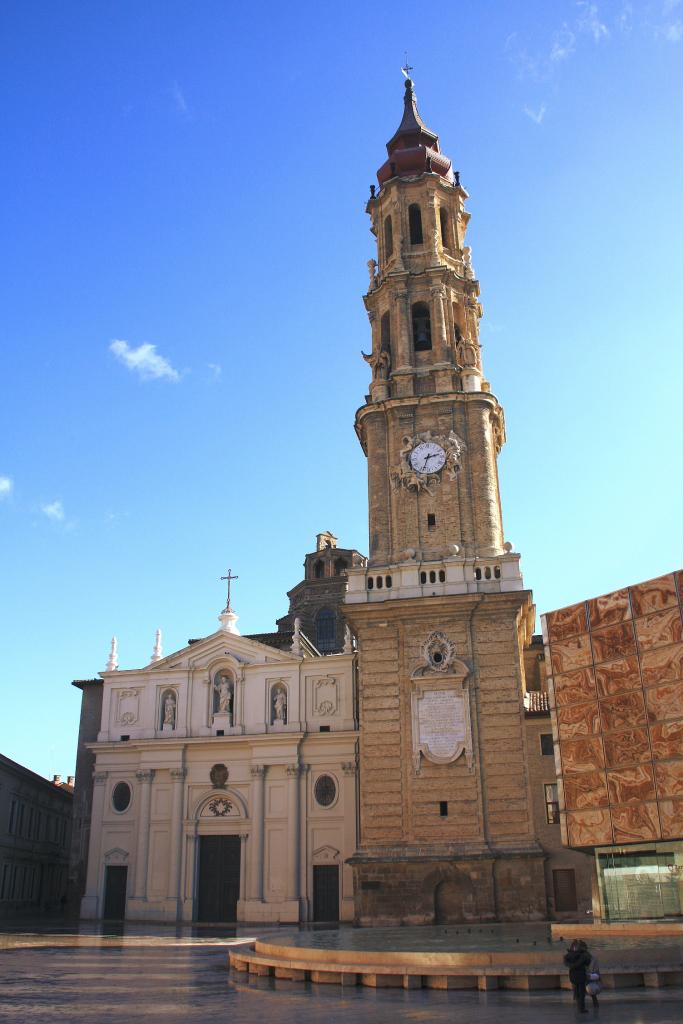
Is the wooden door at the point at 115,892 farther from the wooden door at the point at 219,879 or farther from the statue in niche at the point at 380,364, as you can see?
the statue in niche at the point at 380,364

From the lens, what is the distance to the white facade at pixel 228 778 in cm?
3912

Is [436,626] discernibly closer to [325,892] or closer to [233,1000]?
[325,892]

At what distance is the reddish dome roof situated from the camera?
4566 cm

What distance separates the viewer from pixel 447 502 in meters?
37.8

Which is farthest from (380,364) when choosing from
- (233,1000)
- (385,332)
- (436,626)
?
(233,1000)

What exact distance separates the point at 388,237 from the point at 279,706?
23.1 meters

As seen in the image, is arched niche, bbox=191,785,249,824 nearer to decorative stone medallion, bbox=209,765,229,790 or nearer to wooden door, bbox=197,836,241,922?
decorative stone medallion, bbox=209,765,229,790

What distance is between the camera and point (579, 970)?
44.7ft

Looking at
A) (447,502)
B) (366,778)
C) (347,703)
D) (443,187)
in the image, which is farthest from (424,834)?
(443,187)

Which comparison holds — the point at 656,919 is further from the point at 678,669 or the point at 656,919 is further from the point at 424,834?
the point at 424,834

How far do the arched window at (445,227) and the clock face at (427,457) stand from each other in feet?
37.9

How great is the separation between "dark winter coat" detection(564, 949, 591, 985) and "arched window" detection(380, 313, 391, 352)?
32060 millimetres

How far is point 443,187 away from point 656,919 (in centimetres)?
3433

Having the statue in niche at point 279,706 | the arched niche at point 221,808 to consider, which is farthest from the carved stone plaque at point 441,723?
the arched niche at point 221,808
